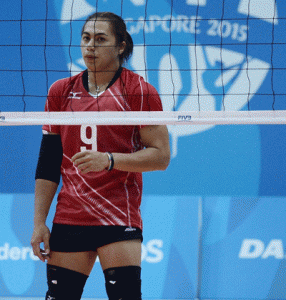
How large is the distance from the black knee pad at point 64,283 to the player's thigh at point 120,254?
0.15 m

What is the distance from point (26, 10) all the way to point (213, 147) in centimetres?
227

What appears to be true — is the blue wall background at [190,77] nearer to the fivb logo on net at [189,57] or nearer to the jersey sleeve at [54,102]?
the fivb logo on net at [189,57]

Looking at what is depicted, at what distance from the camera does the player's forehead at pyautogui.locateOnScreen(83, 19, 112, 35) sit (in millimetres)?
2312

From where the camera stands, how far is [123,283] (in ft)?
6.73

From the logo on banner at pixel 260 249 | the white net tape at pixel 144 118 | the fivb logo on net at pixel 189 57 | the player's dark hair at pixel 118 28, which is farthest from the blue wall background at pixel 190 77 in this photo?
the white net tape at pixel 144 118

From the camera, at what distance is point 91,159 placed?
6.40 ft

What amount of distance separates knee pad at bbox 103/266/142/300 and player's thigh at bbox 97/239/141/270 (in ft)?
0.08

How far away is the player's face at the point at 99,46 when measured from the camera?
2.28m

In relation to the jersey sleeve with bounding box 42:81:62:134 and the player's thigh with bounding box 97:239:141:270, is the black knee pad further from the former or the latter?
the jersey sleeve with bounding box 42:81:62:134

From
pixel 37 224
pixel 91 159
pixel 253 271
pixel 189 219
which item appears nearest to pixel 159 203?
pixel 189 219

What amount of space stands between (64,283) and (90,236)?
0.77ft

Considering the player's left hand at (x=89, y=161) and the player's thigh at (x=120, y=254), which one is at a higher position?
the player's left hand at (x=89, y=161)

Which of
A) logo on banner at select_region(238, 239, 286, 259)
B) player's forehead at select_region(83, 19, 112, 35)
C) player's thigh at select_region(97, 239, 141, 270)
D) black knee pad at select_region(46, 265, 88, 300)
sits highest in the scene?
player's forehead at select_region(83, 19, 112, 35)

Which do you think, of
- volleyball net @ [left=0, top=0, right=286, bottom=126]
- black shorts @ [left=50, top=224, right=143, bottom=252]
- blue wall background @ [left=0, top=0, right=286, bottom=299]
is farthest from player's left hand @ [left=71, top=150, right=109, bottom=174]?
volleyball net @ [left=0, top=0, right=286, bottom=126]
